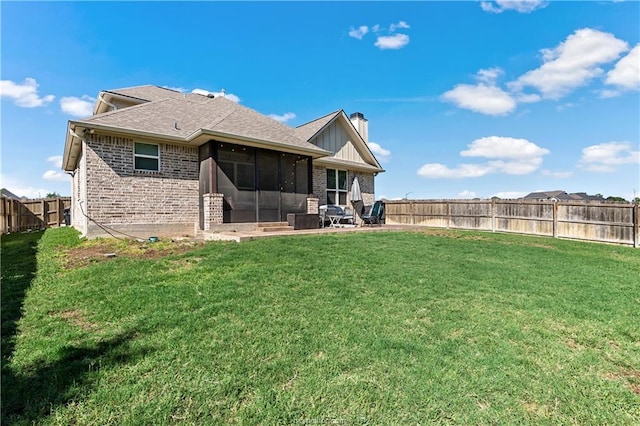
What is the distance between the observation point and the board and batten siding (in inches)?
627

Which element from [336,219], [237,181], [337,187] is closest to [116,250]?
[237,181]

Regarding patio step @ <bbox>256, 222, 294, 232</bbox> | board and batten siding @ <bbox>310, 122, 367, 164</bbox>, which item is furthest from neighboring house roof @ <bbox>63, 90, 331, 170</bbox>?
patio step @ <bbox>256, 222, 294, 232</bbox>

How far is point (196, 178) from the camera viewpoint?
11.2 meters

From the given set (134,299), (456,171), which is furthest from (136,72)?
(456,171)

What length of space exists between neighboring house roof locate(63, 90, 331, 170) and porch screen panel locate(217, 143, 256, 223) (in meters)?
0.53

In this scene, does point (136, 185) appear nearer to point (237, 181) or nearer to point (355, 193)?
point (237, 181)

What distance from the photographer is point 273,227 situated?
11297 millimetres

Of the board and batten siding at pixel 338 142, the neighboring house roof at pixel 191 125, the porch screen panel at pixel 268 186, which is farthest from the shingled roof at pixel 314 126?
the porch screen panel at pixel 268 186

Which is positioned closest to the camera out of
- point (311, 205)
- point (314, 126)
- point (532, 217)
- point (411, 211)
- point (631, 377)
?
point (631, 377)

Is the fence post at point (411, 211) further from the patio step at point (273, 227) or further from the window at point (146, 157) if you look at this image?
the window at point (146, 157)

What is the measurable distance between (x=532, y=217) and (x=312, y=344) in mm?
14697

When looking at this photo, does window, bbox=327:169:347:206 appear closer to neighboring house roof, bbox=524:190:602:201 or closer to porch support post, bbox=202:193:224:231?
porch support post, bbox=202:193:224:231

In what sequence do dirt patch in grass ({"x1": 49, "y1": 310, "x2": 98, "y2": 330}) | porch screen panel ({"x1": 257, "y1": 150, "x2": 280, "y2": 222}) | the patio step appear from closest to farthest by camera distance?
dirt patch in grass ({"x1": 49, "y1": 310, "x2": 98, "y2": 330}) → the patio step → porch screen panel ({"x1": 257, "y1": 150, "x2": 280, "y2": 222})

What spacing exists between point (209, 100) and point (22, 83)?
6364 mm
